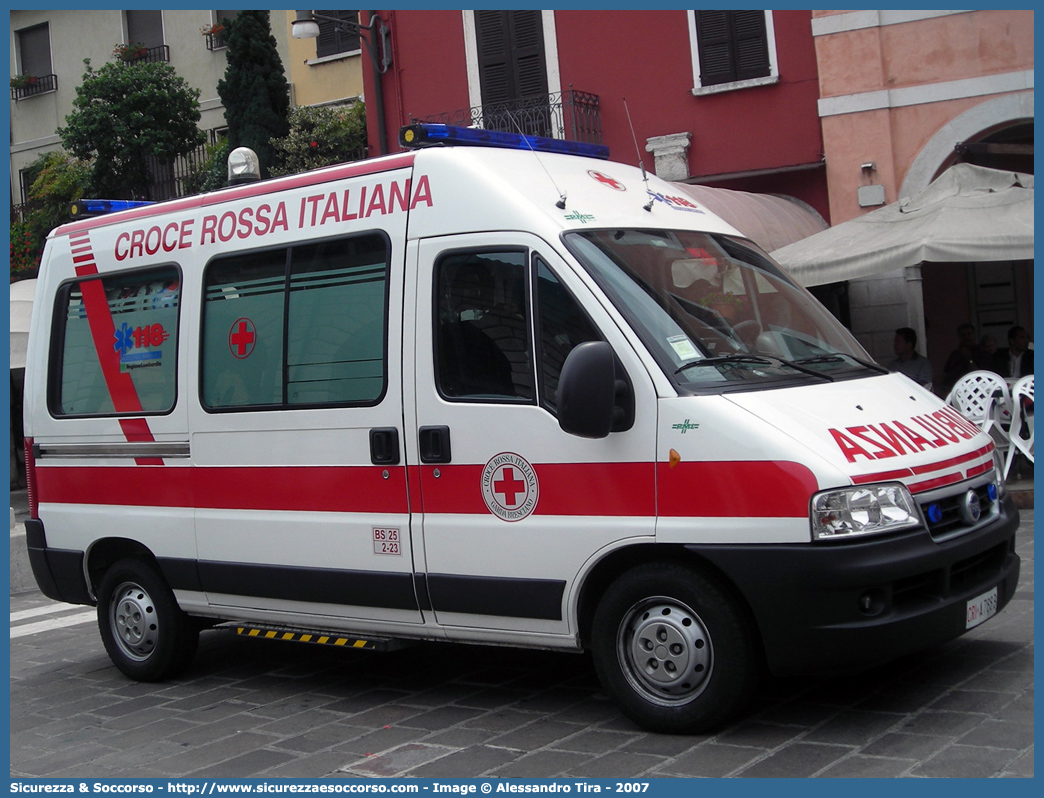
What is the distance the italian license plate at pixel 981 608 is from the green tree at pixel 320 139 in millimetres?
16760

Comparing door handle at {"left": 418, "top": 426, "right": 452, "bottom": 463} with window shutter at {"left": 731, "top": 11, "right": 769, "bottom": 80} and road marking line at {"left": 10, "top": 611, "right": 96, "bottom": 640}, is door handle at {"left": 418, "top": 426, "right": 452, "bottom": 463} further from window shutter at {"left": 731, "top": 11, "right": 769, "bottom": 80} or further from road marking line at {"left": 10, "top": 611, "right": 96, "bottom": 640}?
window shutter at {"left": 731, "top": 11, "right": 769, "bottom": 80}

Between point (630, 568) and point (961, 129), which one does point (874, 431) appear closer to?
point (630, 568)

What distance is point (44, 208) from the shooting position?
2553 centimetres

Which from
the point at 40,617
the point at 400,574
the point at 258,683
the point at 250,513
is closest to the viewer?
the point at 400,574

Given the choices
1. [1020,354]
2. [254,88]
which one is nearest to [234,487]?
[1020,354]

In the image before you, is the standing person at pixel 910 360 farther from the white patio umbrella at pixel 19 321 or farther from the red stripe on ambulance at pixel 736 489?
the white patio umbrella at pixel 19 321

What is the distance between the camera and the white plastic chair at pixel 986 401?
10664mm

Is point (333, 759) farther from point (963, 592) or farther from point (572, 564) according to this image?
point (963, 592)

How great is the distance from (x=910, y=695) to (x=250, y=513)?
324 centimetres

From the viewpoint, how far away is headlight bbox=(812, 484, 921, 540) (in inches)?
179

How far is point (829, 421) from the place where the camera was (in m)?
4.79

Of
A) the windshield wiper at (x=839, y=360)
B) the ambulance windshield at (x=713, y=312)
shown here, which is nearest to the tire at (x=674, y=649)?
the ambulance windshield at (x=713, y=312)

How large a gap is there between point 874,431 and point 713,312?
87 centimetres

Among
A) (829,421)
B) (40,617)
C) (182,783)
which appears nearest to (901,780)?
(829,421)
